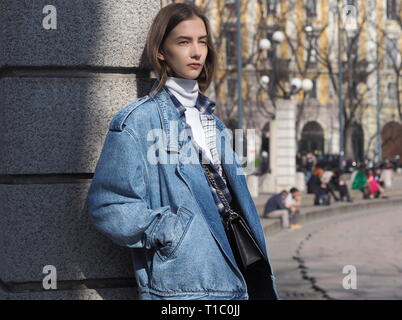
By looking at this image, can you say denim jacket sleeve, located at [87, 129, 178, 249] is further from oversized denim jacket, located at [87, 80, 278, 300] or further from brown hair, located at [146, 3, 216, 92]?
brown hair, located at [146, 3, 216, 92]

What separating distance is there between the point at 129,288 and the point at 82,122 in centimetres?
67

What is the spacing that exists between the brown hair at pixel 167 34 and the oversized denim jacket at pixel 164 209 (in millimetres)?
147

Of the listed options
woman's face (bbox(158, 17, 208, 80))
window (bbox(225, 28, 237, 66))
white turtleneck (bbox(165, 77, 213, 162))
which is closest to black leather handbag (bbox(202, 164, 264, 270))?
white turtleneck (bbox(165, 77, 213, 162))

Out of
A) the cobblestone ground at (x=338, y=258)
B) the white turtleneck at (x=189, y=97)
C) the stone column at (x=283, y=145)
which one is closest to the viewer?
the white turtleneck at (x=189, y=97)

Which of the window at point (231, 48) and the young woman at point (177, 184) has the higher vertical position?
the window at point (231, 48)

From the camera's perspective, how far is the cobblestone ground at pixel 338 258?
1141cm

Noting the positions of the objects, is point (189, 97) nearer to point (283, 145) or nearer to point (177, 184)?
point (177, 184)

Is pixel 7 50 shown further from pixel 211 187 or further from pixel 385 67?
pixel 385 67

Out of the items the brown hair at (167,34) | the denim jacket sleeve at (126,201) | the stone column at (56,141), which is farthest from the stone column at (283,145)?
the denim jacket sleeve at (126,201)

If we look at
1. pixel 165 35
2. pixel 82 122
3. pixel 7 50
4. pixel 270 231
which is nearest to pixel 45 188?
pixel 82 122

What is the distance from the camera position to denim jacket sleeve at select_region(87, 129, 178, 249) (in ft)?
11.5

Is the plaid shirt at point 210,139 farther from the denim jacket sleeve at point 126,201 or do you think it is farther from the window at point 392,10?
the window at point 392,10

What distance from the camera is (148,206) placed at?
11.8 feet

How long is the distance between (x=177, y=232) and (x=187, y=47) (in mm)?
688
